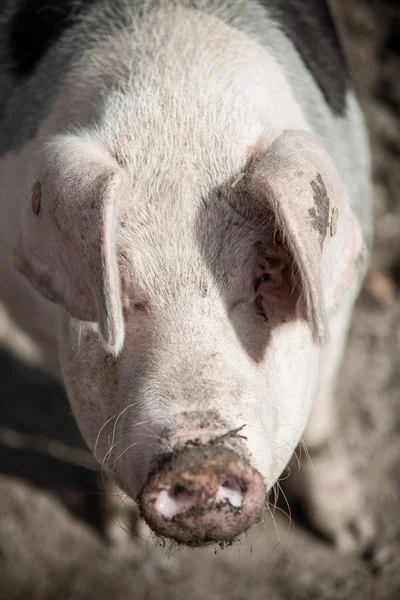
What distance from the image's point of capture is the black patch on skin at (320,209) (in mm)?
1627

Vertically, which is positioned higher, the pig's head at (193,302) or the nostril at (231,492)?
the pig's head at (193,302)

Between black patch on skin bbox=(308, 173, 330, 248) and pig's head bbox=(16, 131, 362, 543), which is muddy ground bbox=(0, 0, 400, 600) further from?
black patch on skin bbox=(308, 173, 330, 248)

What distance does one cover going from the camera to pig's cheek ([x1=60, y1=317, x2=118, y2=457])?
183 cm

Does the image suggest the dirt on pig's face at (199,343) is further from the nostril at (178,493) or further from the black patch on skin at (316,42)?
the black patch on skin at (316,42)

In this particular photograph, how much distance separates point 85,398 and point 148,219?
1.66ft

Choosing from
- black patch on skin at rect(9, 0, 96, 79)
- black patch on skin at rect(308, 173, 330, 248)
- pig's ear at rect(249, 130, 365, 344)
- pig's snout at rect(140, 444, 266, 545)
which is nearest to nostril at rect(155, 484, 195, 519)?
pig's snout at rect(140, 444, 266, 545)

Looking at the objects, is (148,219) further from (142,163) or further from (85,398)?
(85,398)

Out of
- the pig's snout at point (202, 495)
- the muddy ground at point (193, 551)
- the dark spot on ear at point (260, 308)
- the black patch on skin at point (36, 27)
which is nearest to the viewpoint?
the pig's snout at point (202, 495)

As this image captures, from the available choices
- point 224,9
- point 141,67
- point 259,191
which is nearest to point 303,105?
point 224,9

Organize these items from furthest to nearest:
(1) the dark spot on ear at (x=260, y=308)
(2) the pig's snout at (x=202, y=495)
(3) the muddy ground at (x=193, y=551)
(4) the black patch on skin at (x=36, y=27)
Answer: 1. (3) the muddy ground at (x=193, y=551)
2. (4) the black patch on skin at (x=36, y=27)
3. (1) the dark spot on ear at (x=260, y=308)
4. (2) the pig's snout at (x=202, y=495)

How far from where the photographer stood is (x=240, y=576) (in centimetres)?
314

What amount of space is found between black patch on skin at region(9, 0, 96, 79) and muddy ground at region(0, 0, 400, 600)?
1708 mm

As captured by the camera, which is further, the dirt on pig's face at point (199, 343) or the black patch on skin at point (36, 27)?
the black patch on skin at point (36, 27)

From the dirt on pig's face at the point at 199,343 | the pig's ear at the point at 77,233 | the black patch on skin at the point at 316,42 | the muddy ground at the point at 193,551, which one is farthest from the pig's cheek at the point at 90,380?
the black patch on skin at the point at 316,42
